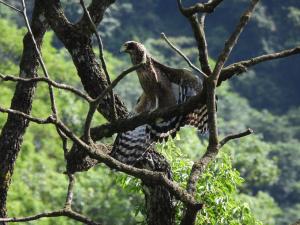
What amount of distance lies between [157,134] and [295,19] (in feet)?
197

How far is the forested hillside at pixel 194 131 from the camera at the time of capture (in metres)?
7.94

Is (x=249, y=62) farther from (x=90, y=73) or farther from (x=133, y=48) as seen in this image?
(x=90, y=73)

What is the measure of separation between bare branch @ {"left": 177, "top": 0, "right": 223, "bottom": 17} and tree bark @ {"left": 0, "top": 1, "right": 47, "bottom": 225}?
2.68 metres

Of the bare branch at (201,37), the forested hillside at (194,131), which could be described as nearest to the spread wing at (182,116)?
the bare branch at (201,37)

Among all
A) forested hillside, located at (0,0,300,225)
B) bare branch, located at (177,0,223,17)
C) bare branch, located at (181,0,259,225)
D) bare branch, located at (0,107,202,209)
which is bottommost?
bare branch, located at (0,107,202,209)

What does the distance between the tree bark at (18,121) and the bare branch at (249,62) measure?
Result: 2.52 m

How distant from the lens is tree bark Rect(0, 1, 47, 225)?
703 centimetres

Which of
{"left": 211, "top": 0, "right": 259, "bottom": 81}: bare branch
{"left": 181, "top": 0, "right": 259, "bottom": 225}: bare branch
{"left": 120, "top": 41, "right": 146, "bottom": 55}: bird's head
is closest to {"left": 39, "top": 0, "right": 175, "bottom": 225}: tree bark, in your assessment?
{"left": 120, "top": 41, "right": 146, "bottom": 55}: bird's head

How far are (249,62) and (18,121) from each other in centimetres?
268

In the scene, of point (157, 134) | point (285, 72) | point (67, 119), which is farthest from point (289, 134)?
point (157, 134)

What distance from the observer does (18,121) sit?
707 cm

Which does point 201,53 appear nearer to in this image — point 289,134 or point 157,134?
point 157,134

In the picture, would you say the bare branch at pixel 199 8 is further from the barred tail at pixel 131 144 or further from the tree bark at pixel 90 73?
the tree bark at pixel 90 73

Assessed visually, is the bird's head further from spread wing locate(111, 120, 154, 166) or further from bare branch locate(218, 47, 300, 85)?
bare branch locate(218, 47, 300, 85)
